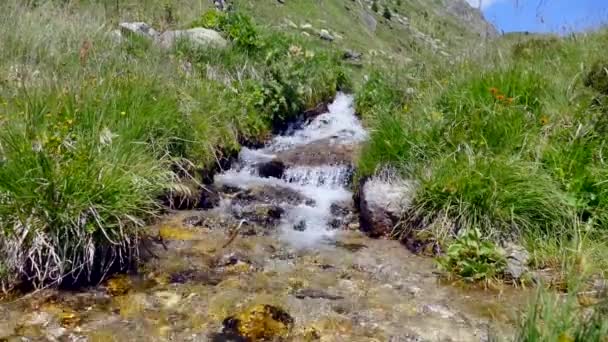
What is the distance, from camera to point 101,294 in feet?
11.7

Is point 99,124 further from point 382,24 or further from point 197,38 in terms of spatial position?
point 382,24

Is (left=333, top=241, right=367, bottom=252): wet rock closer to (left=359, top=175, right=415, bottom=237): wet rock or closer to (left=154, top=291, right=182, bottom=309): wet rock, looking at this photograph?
(left=359, top=175, right=415, bottom=237): wet rock

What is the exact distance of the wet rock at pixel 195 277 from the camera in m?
3.84

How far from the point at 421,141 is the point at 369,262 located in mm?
1407

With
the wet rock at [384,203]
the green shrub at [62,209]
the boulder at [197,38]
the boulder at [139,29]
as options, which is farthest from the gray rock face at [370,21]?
the green shrub at [62,209]

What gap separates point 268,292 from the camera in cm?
371

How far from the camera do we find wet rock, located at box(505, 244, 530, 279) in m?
3.96

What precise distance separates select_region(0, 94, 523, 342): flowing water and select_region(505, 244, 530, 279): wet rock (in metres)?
0.21

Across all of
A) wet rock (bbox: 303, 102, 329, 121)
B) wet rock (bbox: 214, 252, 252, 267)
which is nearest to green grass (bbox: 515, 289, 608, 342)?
wet rock (bbox: 214, 252, 252, 267)

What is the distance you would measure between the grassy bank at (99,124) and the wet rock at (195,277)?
39 cm

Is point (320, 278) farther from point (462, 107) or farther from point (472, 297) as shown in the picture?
point (462, 107)

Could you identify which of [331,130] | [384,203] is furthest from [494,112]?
[331,130]

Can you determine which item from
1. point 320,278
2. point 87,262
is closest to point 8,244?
point 87,262

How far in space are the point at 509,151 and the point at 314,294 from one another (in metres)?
2.34
